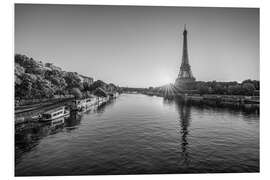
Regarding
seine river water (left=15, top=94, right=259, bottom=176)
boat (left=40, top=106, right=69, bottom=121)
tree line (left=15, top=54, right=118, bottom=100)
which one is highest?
tree line (left=15, top=54, right=118, bottom=100)

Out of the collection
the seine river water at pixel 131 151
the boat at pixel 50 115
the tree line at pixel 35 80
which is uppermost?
the tree line at pixel 35 80

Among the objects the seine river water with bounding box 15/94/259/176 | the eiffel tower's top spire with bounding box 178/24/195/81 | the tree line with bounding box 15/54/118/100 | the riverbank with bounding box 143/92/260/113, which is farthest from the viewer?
the eiffel tower's top spire with bounding box 178/24/195/81

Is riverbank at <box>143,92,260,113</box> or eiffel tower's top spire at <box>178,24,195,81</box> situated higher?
eiffel tower's top spire at <box>178,24,195,81</box>

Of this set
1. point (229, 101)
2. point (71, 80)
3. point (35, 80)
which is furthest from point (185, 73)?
point (35, 80)

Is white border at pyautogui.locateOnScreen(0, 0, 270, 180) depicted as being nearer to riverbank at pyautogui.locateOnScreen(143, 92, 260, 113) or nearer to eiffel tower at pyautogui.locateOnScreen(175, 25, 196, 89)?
riverbank at pyautogui.locateOnScreen(143, 92, 260, 113)

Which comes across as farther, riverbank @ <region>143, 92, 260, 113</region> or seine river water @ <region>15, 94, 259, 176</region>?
riverbank @ <region>143, 92, 260, 113</region>

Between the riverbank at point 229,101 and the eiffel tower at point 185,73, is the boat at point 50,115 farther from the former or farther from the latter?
the eiffel tower at point 185,73

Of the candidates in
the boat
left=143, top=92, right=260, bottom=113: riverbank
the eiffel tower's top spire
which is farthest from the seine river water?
the eiffel tower's top spire

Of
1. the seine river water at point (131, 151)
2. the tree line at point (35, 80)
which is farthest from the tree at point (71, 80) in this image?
the seine river water at point (131, 151)
